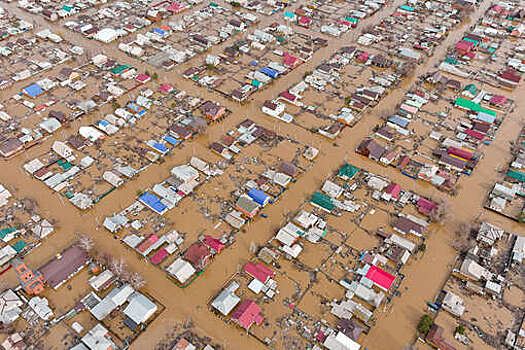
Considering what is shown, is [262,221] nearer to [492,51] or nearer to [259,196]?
[259,196]

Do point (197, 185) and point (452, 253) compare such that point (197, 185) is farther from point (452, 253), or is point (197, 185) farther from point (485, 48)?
point (485, 48)

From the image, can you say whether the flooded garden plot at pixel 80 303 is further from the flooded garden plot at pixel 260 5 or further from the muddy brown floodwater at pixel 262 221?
the flooded garden plot at pixel 260 5

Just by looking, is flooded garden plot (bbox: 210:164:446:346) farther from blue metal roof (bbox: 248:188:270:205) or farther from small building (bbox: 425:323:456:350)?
small building (bbox: 425:323:456:350)

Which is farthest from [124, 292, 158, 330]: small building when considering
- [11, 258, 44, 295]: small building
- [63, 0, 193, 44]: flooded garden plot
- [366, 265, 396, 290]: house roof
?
[63, 0, 193, 44]: flooded garden plot

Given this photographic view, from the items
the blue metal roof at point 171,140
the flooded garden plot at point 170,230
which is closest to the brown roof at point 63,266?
the flooded garden plot at point 170,230

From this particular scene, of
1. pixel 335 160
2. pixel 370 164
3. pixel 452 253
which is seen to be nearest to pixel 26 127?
pixel 335 160

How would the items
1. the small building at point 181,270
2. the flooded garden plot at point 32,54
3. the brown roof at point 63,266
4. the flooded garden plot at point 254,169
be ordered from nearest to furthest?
the brown roof at point 63,266
the small building at point 181,270
the flooded garden plot at point 254,169
the flooded garden plot at point 32,54
